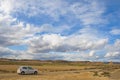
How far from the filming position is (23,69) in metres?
59.4

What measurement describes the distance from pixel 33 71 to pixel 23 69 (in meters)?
2.27

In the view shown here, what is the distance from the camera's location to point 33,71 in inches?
2345
